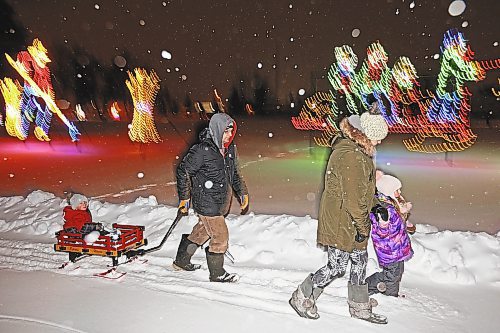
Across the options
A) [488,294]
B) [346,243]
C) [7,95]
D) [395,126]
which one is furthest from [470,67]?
[7,95]

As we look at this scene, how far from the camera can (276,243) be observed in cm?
633

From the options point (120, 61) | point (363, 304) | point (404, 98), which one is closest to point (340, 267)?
point (363, 304)

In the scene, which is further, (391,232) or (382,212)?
(391,232)

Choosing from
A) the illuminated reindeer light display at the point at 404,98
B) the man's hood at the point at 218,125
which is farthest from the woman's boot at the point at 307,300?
the illuminated reindeer light display at the point at 404,98

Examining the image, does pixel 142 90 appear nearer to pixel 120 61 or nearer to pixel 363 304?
pixel 120 61

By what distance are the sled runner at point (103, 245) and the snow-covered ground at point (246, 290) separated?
0.19 m

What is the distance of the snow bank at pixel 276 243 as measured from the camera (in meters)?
5.46

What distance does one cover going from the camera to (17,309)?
4.53m

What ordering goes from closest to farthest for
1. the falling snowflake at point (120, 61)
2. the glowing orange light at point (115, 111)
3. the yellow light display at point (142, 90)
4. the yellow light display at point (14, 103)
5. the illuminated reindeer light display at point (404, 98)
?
the illuminated reindeer light display at point (404, 98), the yellow light display at point (14, 103), the yellow light display at point (142, 90), the glowing orange light at point (115, 111), the falling snowflake at point (120, 61)

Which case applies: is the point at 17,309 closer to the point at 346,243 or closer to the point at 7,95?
the point at 346,243

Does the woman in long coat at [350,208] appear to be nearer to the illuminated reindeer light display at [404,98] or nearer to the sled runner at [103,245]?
the sled runner at [103,245]

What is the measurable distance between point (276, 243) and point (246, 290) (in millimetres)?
1433

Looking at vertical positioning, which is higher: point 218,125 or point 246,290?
point 218,125

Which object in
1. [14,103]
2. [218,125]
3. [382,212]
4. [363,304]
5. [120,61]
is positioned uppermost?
[120,61]
